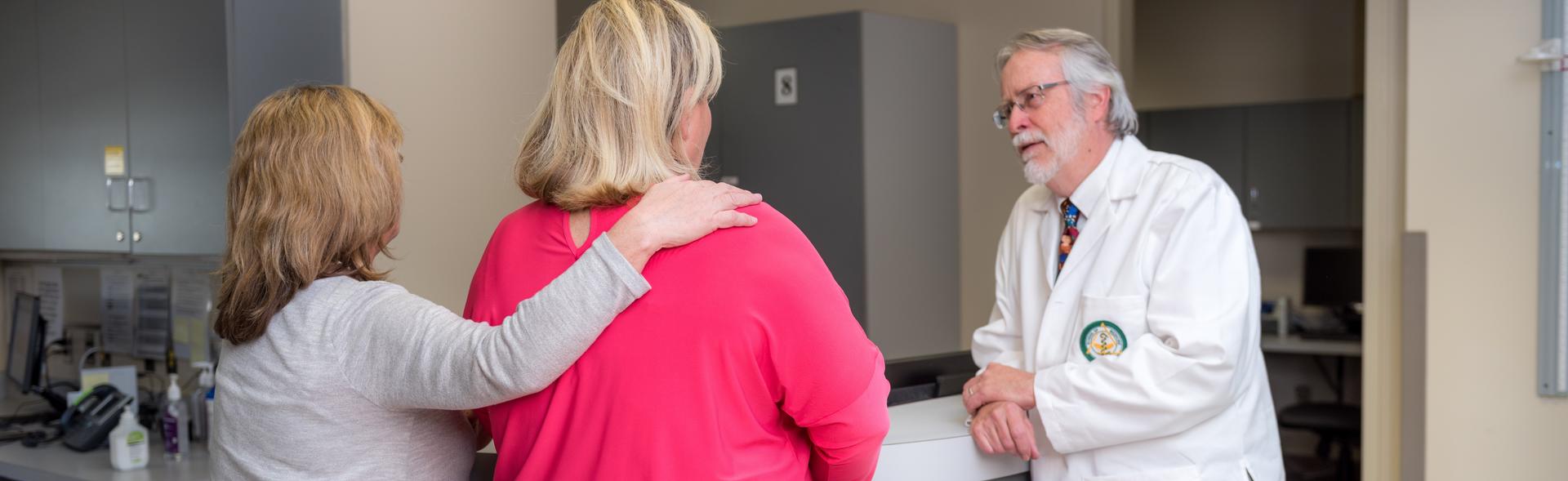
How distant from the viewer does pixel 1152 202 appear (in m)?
1.80

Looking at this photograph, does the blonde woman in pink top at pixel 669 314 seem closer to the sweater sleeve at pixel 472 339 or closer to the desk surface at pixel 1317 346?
the sweater sleeve at pixel 472 339

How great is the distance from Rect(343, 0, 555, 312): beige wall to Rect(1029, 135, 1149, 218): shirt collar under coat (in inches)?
51.8

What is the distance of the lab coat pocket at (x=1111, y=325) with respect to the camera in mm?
1732

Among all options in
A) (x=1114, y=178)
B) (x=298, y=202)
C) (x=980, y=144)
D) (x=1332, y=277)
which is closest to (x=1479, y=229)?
(x=1114, y=178)

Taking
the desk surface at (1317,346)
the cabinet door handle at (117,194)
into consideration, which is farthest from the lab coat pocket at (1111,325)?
the desk surface at (1317,346)

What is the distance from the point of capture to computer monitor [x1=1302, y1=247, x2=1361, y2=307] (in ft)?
18.8

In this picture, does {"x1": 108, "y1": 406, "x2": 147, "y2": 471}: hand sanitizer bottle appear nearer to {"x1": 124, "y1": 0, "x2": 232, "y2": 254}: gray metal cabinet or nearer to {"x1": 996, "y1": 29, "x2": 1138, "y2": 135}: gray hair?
{"x1": 124, "y1": 0, "x2": 232, "y2": 254}: gray metal cabinet

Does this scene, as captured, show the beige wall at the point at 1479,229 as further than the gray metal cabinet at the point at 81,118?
No

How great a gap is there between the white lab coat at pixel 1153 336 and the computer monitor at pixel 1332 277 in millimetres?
4313

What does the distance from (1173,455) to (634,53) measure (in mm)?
1107

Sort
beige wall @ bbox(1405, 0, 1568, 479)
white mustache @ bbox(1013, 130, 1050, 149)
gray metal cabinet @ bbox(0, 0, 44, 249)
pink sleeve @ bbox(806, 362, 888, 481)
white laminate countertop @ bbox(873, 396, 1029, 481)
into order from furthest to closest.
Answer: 1. gray metal cabinet @ bbox(0, 0, 44, 249)
2. beige wall @ bbox(1405, 0, 1568, 479)
3. white mustache @ bbox(1013, 130, 1050, 149)
4. white laminate countertop @ bbox(873, 396, 1029, 481)
5. pink sleeve @ bbox(806, 362, 888, 481)

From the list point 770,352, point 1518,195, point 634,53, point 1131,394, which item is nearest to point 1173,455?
point 1131,394

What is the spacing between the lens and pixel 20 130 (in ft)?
10.9

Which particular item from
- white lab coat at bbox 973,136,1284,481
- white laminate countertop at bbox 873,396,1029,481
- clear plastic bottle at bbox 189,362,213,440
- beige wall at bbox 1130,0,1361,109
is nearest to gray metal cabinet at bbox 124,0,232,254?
clear plastic bottle at bbox 189,362,213,440
